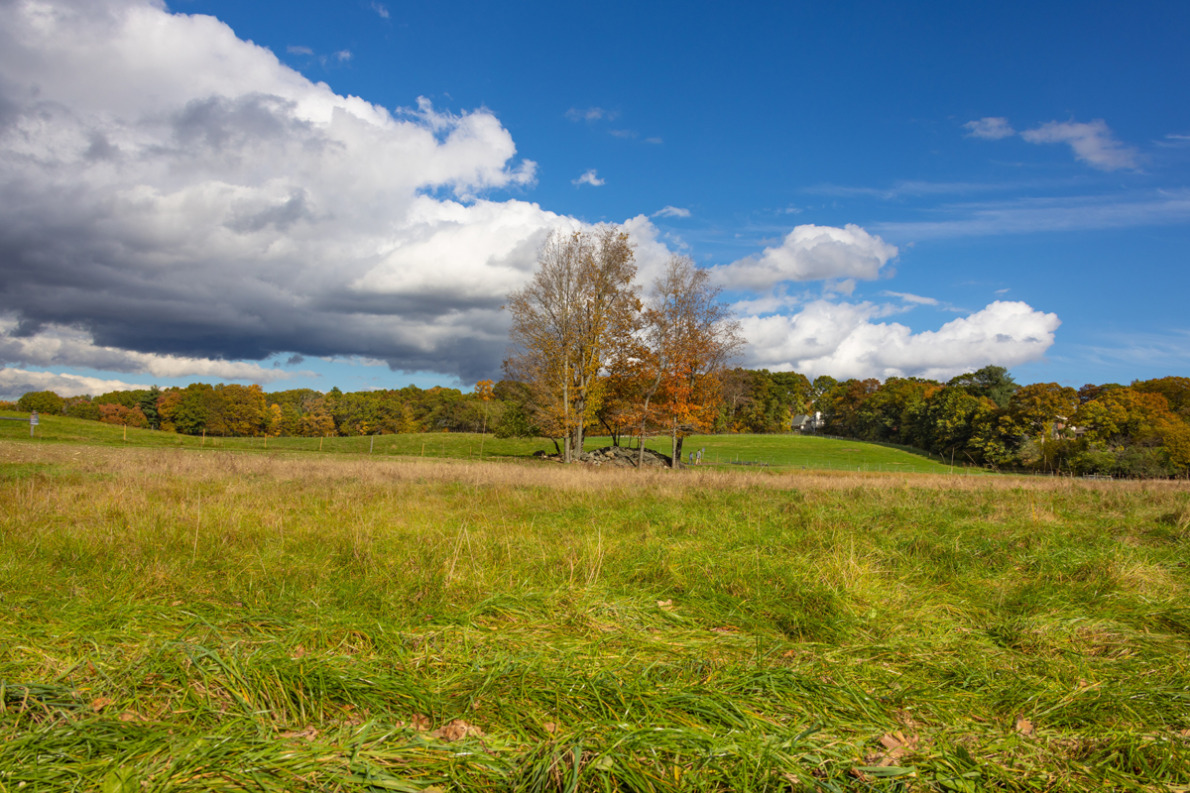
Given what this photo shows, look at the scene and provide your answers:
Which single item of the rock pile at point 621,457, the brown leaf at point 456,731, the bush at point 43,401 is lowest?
the rock pile at point 621,457

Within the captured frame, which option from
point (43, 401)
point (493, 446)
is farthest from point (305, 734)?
point (43, 401)

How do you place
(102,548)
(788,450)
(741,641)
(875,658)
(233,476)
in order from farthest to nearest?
1. (788,450)
2. (233,476)
3. (102,548)
4. (741,641)
5. (875,658)

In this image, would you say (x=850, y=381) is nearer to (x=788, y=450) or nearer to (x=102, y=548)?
(x=788, y=450)

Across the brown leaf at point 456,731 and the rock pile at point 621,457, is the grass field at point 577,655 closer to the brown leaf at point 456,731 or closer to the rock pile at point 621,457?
the brown leaf at point 456,731

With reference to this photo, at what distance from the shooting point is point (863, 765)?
248 cm

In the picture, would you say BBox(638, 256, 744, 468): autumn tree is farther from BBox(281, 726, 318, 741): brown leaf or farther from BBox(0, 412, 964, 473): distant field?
BBox(281, 726, 318, 741): brown leaf

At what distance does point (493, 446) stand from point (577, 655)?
4960 cm

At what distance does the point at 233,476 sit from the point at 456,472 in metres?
5.65

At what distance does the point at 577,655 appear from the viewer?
3.74 m

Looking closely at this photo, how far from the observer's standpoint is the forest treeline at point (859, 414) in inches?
1800

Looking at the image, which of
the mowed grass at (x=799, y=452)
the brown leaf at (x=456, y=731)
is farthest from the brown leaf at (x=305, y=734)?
→ the mowed grass at (x=799, y=452)

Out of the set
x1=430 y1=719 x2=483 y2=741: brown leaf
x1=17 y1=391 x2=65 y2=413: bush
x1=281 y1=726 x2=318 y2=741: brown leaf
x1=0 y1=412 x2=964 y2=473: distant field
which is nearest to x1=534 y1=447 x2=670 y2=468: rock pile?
x1=0 y1=412 x2=964 y2=473: distant field

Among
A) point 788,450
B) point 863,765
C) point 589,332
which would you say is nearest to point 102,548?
point 863,765

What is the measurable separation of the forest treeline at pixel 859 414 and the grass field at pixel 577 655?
77.0 ft
